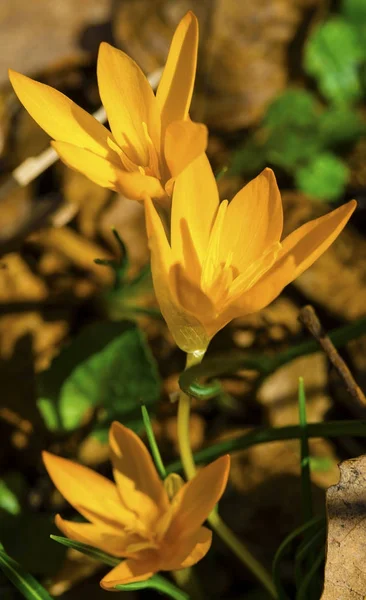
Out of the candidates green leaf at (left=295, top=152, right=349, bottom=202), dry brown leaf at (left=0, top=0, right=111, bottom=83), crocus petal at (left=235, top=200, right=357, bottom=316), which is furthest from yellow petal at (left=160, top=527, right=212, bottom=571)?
dry brown leaf at (left=0, top=0, right=111, bottom=83)

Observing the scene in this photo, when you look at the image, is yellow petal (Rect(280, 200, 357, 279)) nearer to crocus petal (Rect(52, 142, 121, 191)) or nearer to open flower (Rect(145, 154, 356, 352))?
open flower (Rect(145, 154, 356, 352))

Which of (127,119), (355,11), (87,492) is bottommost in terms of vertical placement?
(355,11)

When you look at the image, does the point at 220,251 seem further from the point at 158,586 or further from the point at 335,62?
the point at 335,62

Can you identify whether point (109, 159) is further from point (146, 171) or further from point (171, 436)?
point (171, 436)

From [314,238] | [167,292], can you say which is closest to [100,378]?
[167,292]

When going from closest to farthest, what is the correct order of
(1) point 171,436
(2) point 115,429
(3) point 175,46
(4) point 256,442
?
1. (3) point 175,46
2. (2) point 115,429
3. (4) point 256,442
4. (1) point 171,436

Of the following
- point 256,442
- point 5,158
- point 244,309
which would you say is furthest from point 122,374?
point 5,158
